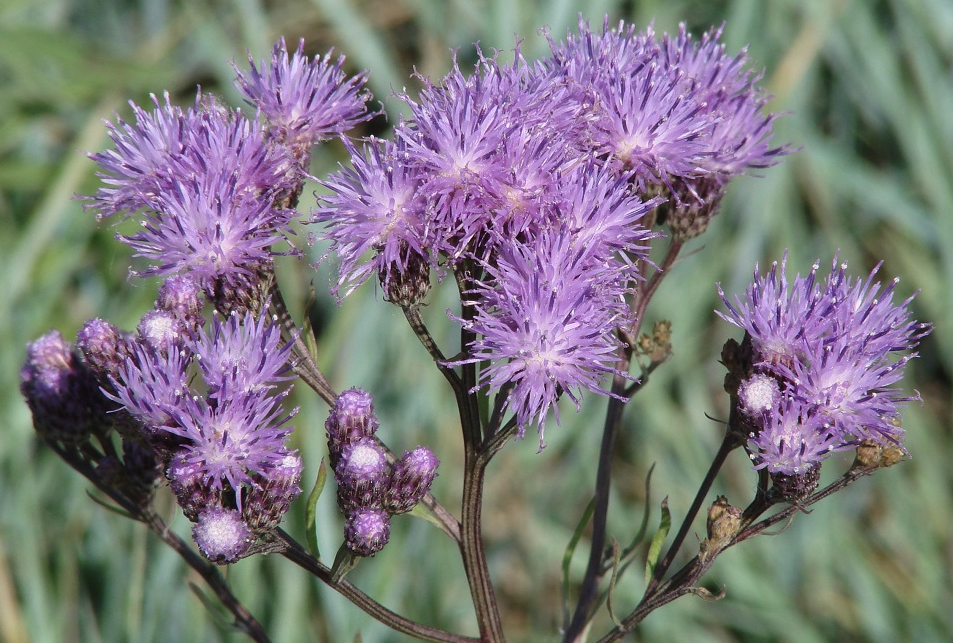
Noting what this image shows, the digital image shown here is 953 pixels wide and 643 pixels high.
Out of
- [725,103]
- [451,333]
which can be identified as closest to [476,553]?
[725,103]

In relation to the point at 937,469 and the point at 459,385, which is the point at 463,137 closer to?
the point at 459,385

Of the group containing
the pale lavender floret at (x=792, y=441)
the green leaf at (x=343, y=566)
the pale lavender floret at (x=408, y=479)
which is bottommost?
the pale lavender floret at (x=792, y=441)

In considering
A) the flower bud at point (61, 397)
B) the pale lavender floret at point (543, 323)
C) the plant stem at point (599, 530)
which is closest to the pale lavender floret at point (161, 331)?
the flower bud at point (61, 397)

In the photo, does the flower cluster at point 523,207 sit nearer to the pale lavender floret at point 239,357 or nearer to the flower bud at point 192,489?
the pale lavender floret at point 239,357

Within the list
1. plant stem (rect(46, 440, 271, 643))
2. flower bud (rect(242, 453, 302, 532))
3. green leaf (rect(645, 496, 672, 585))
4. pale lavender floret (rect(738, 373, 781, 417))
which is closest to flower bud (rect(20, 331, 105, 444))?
plant stem (rect(46, 440, 271, 643))

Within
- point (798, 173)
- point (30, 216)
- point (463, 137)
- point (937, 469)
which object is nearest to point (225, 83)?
point (30, 216)

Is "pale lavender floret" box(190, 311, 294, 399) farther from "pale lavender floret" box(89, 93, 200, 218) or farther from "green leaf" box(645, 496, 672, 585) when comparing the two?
"green leaf" box(645, 496, 672, 585)

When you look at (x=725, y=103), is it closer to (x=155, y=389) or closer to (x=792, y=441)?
(x=792, y=441)
